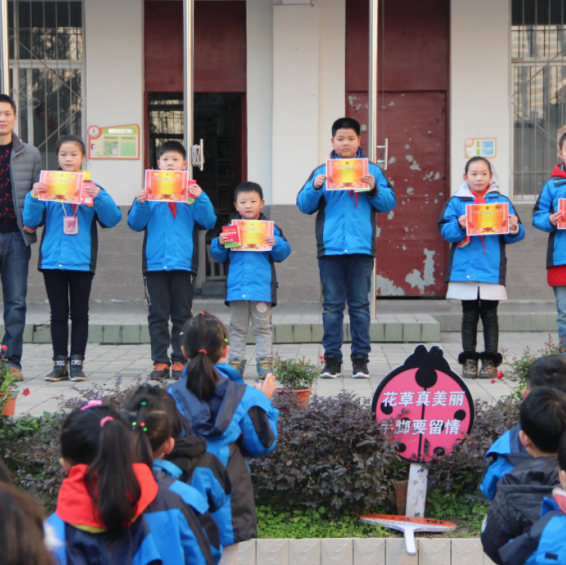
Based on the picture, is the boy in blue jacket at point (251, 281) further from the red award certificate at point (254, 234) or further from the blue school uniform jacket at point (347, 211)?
the blue school uniform jacket at point (347, 211)

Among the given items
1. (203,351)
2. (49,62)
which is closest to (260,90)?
(49,62)

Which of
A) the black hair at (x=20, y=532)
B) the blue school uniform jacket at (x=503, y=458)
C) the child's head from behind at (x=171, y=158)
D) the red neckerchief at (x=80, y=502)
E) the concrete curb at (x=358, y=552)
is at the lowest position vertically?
the concrete curb at (x=358, y=552)

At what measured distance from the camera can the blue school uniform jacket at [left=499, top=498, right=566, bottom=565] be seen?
198 centimetres

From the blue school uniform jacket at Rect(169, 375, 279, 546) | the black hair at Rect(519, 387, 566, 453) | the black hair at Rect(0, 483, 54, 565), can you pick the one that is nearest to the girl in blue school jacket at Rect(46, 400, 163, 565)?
the black hair at Rect(0, 483, 54, 565)

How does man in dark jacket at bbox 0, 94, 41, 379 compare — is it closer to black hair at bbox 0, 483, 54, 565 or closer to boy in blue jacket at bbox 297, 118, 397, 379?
boy in blue jacket at bbox 297, 118, 397, 379

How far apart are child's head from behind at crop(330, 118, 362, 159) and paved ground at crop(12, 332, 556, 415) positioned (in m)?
1.73

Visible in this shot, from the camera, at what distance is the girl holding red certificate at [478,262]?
19.8ft

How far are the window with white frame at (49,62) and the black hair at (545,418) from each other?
8506 millimetres

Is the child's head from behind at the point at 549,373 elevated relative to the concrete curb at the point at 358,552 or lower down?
elevated

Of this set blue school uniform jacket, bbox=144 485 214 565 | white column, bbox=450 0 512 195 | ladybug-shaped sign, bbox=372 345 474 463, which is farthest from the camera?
white column, bbox=450 0 512 195

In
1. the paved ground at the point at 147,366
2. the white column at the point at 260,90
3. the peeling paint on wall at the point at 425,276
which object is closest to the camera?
the paved ground at the point at 147,366

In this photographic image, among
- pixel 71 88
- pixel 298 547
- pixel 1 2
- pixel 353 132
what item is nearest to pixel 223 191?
pixel 71 88

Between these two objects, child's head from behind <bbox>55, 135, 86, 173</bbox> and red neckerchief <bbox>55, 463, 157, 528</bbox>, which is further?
child's head from behind <bbox>55, 135, 86, 173</bbox>

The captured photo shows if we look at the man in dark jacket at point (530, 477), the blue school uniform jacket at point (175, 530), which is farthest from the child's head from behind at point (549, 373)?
the blue school uniform jacket at point (175, 530)
